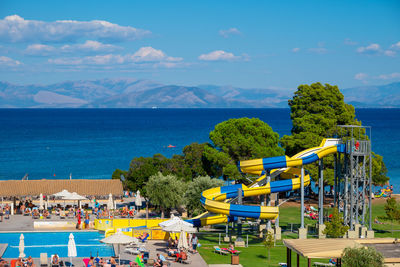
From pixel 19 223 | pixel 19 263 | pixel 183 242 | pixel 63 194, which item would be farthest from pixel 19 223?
pixel 183 242

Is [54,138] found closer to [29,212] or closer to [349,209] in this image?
[29,212]

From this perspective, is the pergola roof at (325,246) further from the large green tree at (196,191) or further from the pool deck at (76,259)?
the large green tree at (196,191)

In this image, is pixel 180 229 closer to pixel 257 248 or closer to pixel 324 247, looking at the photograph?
pixel 257 248

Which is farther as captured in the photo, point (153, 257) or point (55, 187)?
point (55, 187)

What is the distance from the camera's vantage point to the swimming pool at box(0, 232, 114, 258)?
1211 inches

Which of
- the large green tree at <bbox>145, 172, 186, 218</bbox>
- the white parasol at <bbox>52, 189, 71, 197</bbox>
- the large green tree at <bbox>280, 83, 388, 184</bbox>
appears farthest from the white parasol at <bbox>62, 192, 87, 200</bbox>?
the large green tree at <bbox>280, 83, 388, 184</bbox>

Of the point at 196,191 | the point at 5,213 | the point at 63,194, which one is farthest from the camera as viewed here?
the point at 63,194

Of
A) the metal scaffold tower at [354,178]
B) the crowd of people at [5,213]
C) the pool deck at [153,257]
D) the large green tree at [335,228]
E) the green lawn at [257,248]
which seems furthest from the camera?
the crowd of people at [5,213]

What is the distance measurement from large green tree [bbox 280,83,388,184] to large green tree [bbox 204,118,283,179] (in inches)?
64.7

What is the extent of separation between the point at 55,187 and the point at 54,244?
594 inches

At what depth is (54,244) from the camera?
33094 millimetres

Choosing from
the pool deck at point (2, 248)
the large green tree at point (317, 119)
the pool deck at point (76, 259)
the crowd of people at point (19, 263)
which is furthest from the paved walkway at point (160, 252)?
the large green tree at point (317, 119)

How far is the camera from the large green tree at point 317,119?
164 feet

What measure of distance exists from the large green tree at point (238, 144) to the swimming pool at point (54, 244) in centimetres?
1744
